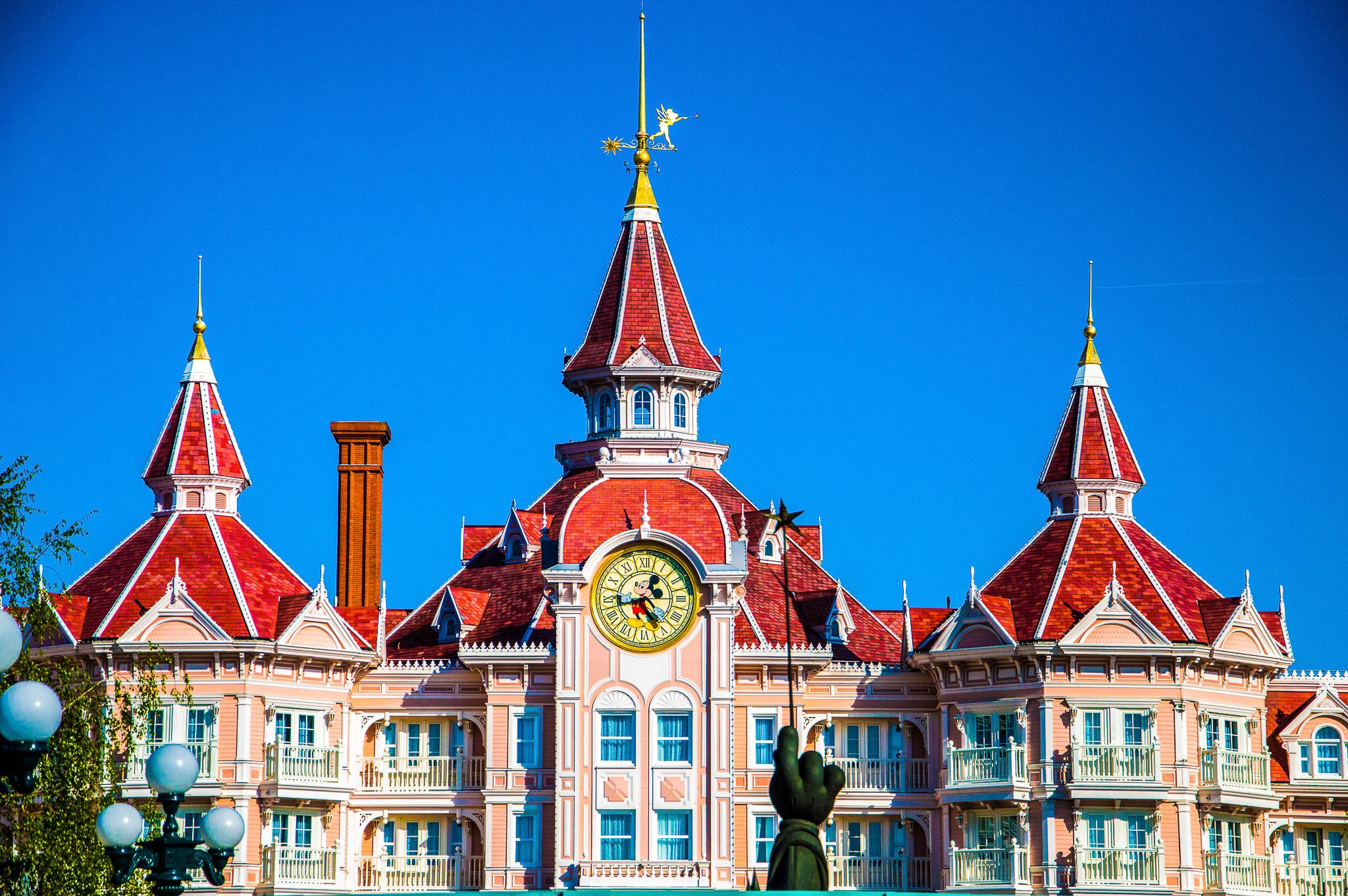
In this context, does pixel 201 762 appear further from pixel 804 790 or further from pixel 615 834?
pixel 804 790

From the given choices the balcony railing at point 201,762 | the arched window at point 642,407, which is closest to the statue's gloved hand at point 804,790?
the balcony railing at point 201,762

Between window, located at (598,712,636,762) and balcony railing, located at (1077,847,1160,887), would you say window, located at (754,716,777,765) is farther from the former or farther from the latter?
balcony railing, located at (1077,847,1160,887)

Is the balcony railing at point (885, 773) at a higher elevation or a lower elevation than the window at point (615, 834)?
higher

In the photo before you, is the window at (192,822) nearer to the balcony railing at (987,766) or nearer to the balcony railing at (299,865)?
the balcony railing at (299,865)

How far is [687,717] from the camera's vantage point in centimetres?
7956

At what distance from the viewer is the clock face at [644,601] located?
79500mm

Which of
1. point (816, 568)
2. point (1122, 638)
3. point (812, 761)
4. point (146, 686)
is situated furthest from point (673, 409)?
point (812, 761)

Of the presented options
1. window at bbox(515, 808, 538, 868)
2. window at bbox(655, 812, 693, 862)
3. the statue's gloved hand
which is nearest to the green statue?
the statue's gloved hand

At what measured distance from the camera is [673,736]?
7950cm

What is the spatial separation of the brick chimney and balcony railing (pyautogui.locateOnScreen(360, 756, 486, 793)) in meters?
6.88

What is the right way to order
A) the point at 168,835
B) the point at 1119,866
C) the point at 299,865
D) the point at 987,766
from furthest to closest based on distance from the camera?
the point at 987,766
the point at 299,865
the point at 1119,866
the point at 168,835

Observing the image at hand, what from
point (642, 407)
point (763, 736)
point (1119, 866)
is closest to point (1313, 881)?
point (1119, 866)

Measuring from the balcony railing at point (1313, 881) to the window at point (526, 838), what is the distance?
23.8 meters

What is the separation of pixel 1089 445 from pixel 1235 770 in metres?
11.5
